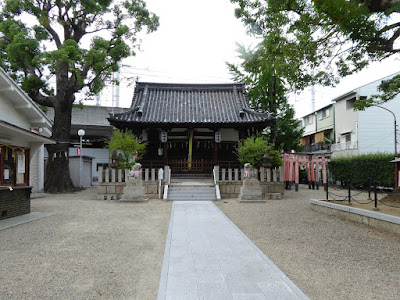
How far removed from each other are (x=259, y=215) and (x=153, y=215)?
3696 millimetres

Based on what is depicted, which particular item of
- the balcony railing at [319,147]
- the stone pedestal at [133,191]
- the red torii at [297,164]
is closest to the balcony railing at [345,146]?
the balcony railing at [319,147]

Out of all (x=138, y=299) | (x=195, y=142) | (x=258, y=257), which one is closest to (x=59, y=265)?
(x=138, y=299)

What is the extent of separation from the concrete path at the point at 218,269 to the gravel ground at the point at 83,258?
0.26m

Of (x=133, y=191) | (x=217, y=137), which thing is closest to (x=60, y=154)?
(x=133, y=191)

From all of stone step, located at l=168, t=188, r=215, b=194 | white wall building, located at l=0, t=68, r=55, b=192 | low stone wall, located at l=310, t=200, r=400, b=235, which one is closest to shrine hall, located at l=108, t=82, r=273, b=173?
stone step, located at l=168, t=188, r=215, b=194

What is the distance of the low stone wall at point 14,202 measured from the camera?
25.5ft

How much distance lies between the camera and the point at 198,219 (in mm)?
7910

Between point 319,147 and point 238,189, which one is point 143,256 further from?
point 319,147

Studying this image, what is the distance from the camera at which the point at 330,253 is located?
4.95 m

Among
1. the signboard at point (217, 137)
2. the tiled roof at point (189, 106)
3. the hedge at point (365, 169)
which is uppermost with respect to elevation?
the tiled roof at point (189, 106)

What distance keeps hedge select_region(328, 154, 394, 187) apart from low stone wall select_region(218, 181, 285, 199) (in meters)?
7.01

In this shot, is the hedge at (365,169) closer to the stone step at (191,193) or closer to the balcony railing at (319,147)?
the balcony railing at (319,147)

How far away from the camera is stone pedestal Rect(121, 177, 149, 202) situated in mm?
12039

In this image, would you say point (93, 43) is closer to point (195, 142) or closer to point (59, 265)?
point (195, 142)
